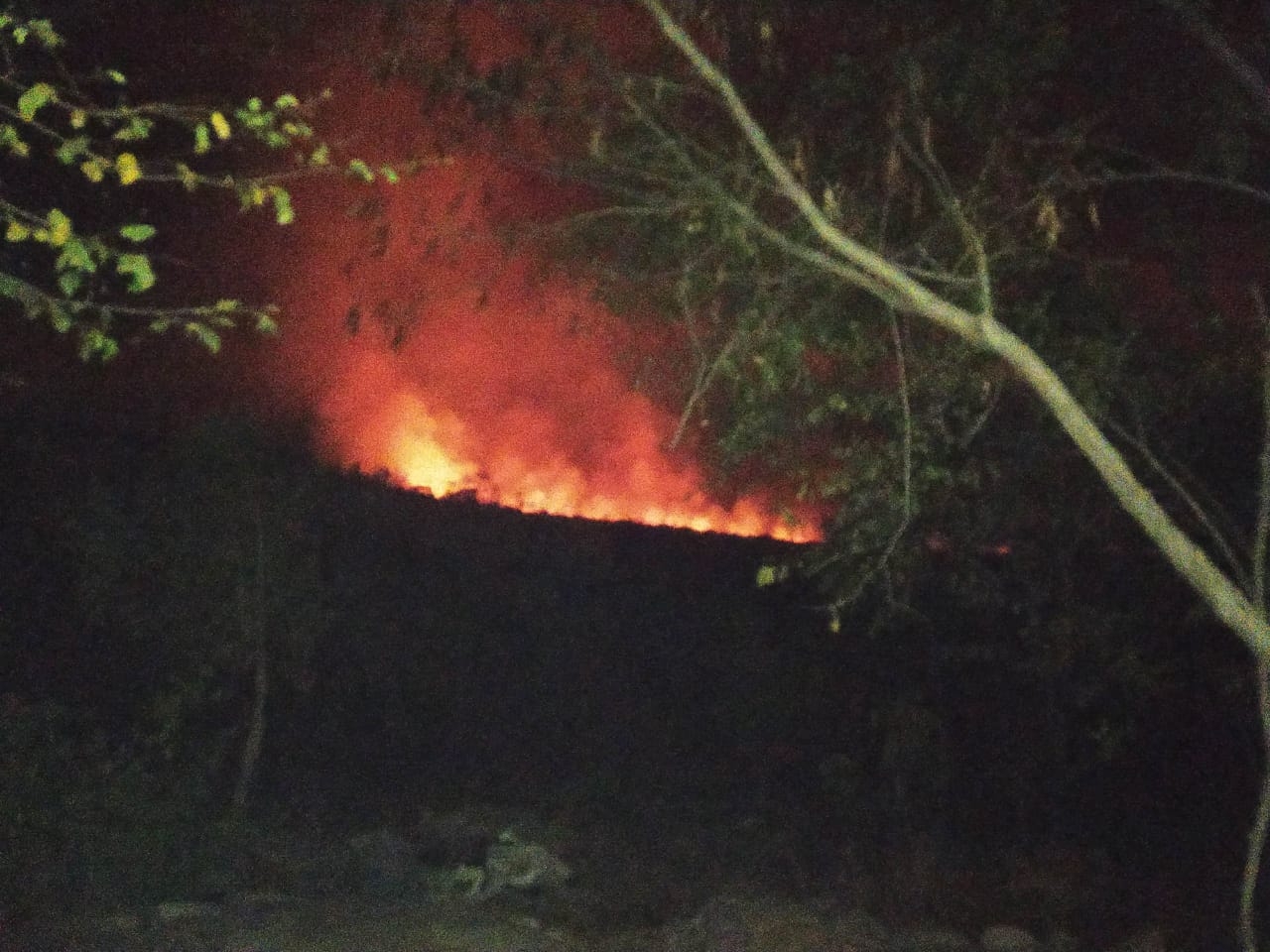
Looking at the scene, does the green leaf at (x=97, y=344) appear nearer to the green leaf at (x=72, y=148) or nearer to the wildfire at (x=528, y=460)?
the green leaf at (x=72, y=148)

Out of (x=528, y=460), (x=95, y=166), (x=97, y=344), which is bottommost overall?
(x=97, y=344)

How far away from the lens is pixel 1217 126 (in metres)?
7.57

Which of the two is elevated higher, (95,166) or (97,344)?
(95,166)

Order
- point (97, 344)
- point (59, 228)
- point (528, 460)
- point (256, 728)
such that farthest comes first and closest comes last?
point (528, 460) → point (256, 728) → point (97, 344) → point (59, 228)

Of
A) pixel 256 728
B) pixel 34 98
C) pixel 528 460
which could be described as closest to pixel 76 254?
pixel 34 98

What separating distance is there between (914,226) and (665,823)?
8.18 metres

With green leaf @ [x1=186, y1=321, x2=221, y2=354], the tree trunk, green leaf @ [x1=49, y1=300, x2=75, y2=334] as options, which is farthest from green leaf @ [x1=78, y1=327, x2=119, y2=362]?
the tree trunk

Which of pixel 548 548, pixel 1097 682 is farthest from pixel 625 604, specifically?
pixel 1097 682

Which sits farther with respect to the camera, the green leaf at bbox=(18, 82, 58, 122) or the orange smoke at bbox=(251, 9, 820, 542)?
the orange smoke at bbox=(251, 9, 820, 542)

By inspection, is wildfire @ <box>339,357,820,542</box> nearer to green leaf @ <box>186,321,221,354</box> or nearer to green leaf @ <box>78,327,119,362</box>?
green leaf @ <box>186,321,221,354</box>

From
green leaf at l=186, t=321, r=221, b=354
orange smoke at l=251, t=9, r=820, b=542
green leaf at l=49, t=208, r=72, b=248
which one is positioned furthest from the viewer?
orange smoke at l=251, t=9, r=820, b=542

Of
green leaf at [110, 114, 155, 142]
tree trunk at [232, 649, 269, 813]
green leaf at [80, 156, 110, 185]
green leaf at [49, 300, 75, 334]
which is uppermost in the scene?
green leaf at [110, 114, 155, 142]

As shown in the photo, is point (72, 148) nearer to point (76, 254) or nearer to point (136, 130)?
point (136, 130)

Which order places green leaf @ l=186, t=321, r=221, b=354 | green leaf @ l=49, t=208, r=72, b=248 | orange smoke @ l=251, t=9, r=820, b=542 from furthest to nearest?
orange smoke @ l=251, t=9, r=820, b=542 → green leaf @ l=186, t=321, r=221, b=354 → green leaf @ l=49, t=208, r=72, b=248
